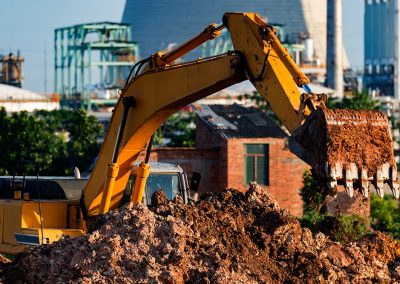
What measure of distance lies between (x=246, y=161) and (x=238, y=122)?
2284mm

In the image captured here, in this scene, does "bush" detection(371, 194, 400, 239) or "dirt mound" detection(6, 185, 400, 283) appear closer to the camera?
"dirt mound" detection(6, 185, 400, 283)

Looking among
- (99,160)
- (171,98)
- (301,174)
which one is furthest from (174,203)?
(301,174)

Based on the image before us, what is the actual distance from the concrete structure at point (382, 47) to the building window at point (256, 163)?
300 ft

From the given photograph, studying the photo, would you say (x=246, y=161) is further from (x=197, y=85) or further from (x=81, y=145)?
(x=197, y=85)

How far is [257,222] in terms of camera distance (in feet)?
47.9

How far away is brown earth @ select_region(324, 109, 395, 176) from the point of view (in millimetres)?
13523

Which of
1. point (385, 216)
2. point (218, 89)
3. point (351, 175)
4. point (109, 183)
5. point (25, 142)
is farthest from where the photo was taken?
point (25, 142)

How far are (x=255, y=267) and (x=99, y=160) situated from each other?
14.6 feet

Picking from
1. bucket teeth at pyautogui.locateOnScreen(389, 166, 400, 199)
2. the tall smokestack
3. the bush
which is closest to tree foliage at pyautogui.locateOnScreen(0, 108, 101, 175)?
the bush

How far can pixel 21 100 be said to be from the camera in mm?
88188

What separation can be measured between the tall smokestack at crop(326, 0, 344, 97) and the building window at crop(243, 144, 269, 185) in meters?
49.5

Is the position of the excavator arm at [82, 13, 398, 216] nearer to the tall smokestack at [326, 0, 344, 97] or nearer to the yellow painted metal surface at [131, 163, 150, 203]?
the yellow painted metal surface at [131, 163, 150, 203]

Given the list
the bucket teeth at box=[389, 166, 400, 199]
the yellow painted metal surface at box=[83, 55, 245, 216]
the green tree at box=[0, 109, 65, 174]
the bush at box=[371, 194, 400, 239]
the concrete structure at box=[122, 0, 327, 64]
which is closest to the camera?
the bucket teeth at box=[389, 166, 400, 199]

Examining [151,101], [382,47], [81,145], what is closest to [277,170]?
[81,145]
